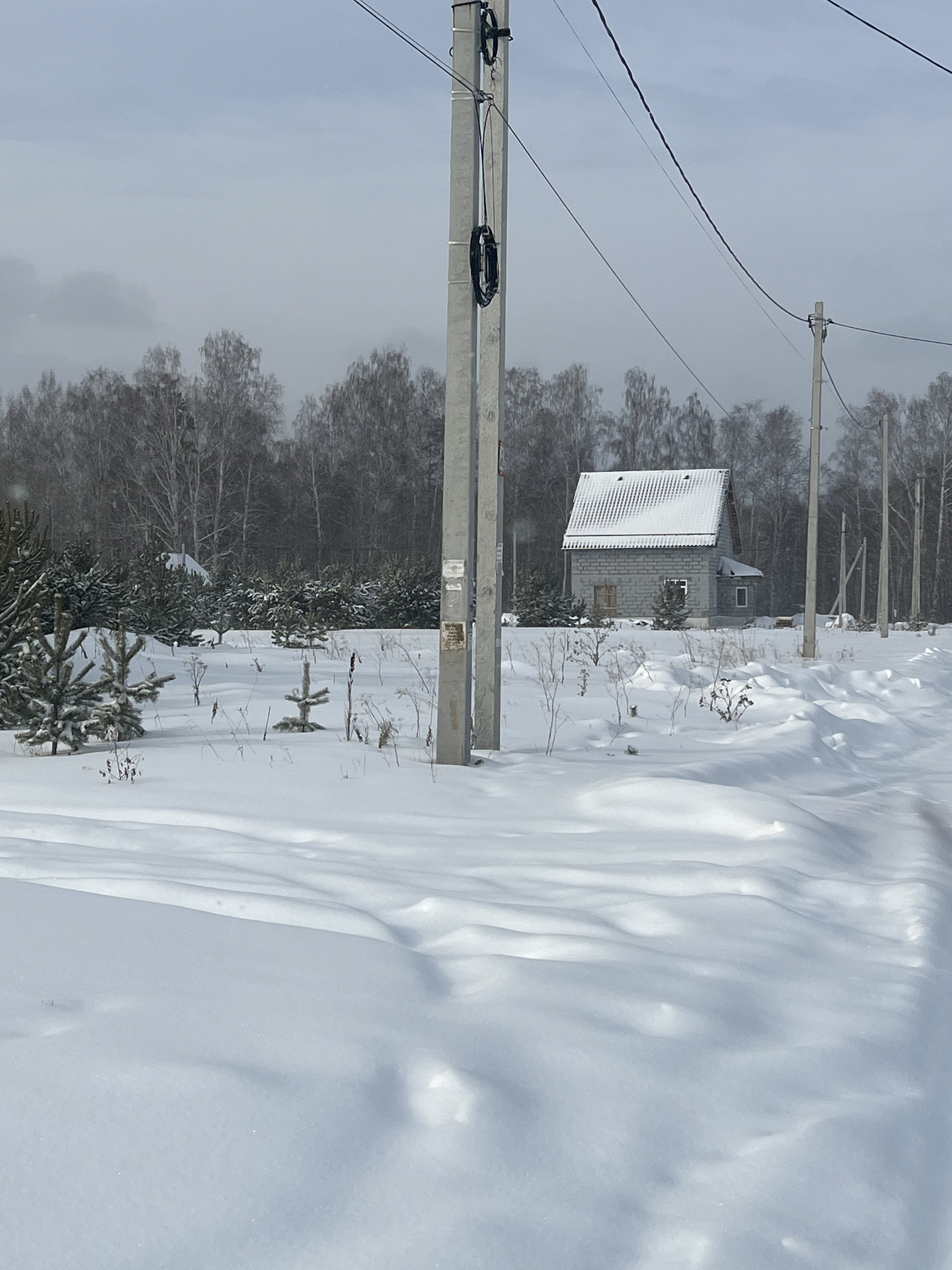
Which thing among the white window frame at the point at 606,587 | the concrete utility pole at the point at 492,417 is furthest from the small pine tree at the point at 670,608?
the concrete utility pole at the point at 492,417

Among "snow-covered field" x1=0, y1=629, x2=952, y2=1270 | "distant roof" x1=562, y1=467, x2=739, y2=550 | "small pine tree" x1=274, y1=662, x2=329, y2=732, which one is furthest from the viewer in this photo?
"distant roof" x1=562, y1=467, x2=739, y2=550

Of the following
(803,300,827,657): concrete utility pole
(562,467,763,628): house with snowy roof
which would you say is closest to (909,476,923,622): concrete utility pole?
(562,467,763,628): house with snowy roof

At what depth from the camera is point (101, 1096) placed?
195 centimetres

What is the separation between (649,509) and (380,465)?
1447 cm

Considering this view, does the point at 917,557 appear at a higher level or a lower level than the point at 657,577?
higher

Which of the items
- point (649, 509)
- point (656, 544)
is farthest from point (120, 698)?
point (649, 509)

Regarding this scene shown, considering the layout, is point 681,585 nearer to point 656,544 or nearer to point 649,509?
point 656,544

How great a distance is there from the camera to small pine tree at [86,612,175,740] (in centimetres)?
692

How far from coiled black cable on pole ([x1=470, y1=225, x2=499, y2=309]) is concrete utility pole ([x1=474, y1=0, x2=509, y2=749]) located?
2.42ft

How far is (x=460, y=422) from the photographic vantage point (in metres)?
6.35

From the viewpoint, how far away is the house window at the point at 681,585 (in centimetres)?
3359

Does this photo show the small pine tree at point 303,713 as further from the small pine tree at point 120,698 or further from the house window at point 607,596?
the house window at point 607,596

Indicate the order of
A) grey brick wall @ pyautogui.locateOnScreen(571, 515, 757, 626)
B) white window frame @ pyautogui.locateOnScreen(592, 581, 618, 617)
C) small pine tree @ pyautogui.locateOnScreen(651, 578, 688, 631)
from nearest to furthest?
small pine tree @ pyautogui.locateOnScreen(651, 578, 688, 631) < grey brick wall @ pyautogui.locateOnScreen(571, 515, 757, 626) < white window frame @ pyautogui.locateOnScreen(592, 581, 618, 617)

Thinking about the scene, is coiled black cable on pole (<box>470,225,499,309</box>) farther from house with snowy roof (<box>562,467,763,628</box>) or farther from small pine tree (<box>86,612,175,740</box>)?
house with snowy roof (<box>562,467,763,628</box>)
